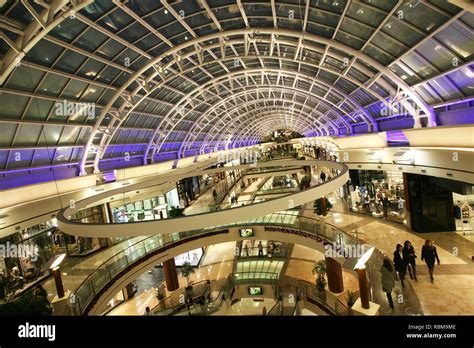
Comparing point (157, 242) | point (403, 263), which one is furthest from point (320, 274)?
point (157, 242)

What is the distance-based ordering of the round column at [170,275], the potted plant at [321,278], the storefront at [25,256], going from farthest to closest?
the round column at [170,275] → the potted plant at [321,278] → the storefront at [25,256]

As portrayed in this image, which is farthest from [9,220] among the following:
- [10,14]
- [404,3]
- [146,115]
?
[404,3]

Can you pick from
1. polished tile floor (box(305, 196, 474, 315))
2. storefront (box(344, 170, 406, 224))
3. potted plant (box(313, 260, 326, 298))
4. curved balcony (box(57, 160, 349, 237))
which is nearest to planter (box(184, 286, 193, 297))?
potted plant (box(313, 260, 326, 298))

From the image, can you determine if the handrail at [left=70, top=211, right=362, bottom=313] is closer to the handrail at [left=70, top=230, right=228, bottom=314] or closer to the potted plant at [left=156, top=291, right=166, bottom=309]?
the handrail at [left=70, top=230, right=228, bottom=314]

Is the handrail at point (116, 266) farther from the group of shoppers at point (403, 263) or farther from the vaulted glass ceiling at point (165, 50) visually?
the group of shoppers at point (403, 263)

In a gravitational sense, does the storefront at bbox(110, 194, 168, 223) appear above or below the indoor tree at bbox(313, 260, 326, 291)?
above

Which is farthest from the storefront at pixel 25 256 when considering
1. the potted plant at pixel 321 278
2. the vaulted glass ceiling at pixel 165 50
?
the potted plant at pixel 321 278

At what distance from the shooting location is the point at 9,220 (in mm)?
17047

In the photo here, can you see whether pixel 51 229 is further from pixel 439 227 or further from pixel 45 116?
pixel 439 227

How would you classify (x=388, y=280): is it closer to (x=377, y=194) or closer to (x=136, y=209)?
(x=377, y=194)

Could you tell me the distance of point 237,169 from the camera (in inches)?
694

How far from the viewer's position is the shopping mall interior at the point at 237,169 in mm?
12375

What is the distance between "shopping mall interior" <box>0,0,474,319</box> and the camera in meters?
12.4
